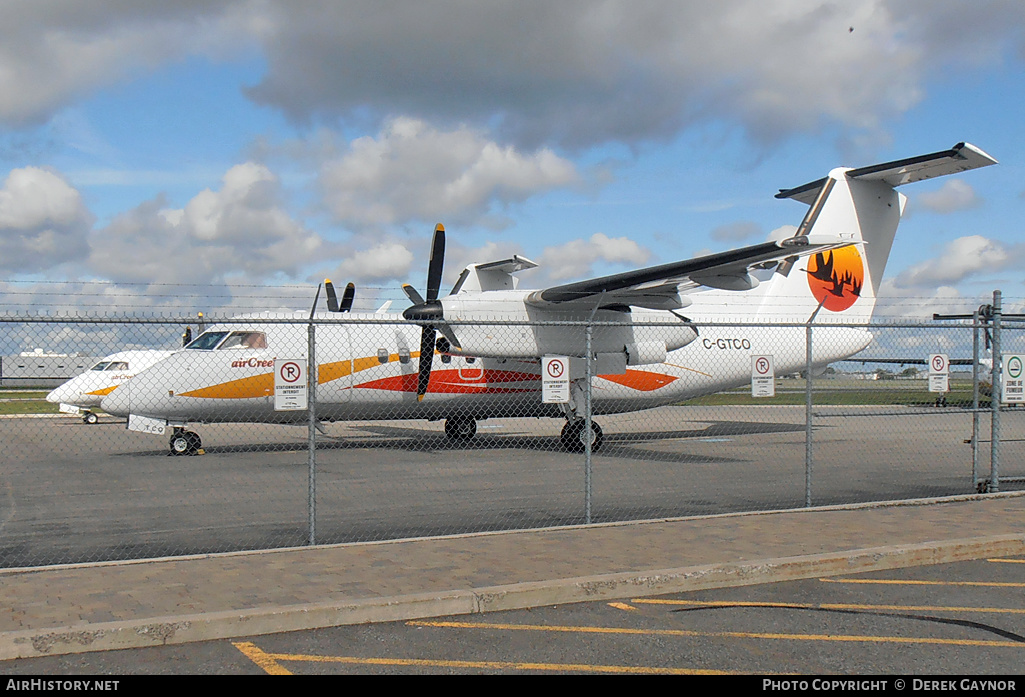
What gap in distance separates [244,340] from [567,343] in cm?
658

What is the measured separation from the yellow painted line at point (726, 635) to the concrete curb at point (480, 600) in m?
0.24

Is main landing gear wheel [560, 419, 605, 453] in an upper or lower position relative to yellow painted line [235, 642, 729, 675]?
upper

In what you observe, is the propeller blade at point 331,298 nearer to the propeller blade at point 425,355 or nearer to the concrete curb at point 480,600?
the propeller blade at point 425,355

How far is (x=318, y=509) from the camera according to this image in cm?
1082

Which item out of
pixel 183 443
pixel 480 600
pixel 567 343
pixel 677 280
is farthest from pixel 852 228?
pixel 480 600

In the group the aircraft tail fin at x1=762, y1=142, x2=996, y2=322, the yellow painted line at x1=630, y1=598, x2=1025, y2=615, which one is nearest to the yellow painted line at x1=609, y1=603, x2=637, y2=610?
the yellow painted line at x1=630, y1=598, x2=1025, y2=615

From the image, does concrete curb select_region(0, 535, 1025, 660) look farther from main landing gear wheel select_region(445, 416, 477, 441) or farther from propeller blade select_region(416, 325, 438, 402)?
main landing gear wheel select_region(445, 416, 477, 441)

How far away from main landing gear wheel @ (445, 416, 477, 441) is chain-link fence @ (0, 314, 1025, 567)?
0.06 meters

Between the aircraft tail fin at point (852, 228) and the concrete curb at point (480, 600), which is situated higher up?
the aircraft tail fin at point (852, 228)

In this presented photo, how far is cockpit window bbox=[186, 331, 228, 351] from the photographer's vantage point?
56.5 feet

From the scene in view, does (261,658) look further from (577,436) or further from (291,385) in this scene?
(577,436)

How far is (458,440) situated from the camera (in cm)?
2114

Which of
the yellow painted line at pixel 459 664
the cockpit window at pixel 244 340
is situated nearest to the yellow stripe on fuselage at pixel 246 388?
the cockpit window at pixel 244 340

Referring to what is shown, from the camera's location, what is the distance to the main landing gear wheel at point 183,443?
56.6 ft
